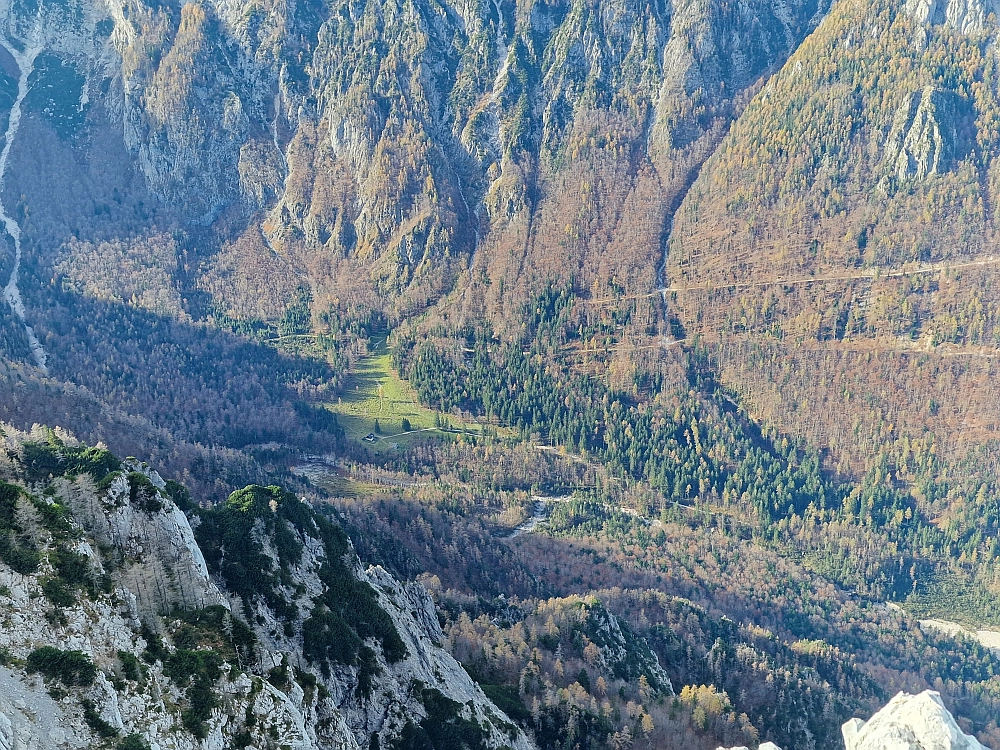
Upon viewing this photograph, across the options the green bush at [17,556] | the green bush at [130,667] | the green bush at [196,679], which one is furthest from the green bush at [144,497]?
the green bush at [130,667]

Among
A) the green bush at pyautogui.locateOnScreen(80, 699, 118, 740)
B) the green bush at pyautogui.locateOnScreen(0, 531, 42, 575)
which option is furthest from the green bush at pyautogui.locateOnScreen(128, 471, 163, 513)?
the green bush at pyautogui.locateOnScreen(80, 699, 118, 740)

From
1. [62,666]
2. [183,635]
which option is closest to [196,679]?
[183,635]

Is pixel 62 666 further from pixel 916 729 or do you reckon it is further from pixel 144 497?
pixel 916 729

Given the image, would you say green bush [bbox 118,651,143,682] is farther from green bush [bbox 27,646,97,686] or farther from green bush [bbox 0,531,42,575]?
green bush [bbox 0,531,42,575]

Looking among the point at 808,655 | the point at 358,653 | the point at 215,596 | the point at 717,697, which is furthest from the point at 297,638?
the point at 808,655

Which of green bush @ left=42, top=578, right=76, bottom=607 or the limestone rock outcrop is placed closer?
green bush @ left=42, top=578, right=76, bottom=607

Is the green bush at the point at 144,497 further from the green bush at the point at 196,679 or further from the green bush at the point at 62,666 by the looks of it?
the green bush at the point at 62,666

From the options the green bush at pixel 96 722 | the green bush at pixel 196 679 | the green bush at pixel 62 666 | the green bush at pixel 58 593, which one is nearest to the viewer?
the green bush at pixel 96 722
